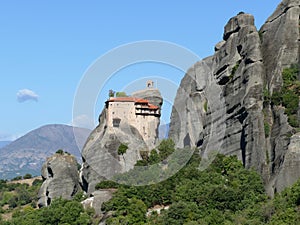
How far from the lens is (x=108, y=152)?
3103 inches

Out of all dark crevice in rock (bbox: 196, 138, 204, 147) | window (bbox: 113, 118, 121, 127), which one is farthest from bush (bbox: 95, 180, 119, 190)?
dark crevice in rock (bbox: 196, 138, 204, 147)

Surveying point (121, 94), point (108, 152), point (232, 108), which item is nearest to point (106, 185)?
point (108, 152)

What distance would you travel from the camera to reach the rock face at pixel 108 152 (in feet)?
257

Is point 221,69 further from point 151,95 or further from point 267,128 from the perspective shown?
point 151,95

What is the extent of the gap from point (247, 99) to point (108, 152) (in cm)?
2059

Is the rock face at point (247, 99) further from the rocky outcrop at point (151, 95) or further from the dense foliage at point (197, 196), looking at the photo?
the rocky outcrop at point (151, 95)

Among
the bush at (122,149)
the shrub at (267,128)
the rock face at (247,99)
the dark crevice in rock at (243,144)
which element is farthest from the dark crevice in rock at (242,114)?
the bush at (122,149)

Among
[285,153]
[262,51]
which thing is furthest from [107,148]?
[285,153]

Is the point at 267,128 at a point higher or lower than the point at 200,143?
lower

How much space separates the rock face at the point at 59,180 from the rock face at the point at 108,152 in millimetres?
1975

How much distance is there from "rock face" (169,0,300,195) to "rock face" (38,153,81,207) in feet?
46.4

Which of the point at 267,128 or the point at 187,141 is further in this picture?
the point at 187,141

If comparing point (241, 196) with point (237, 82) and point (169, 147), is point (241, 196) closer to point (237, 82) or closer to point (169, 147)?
point (237, 82)

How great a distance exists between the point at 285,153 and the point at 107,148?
28153mm
